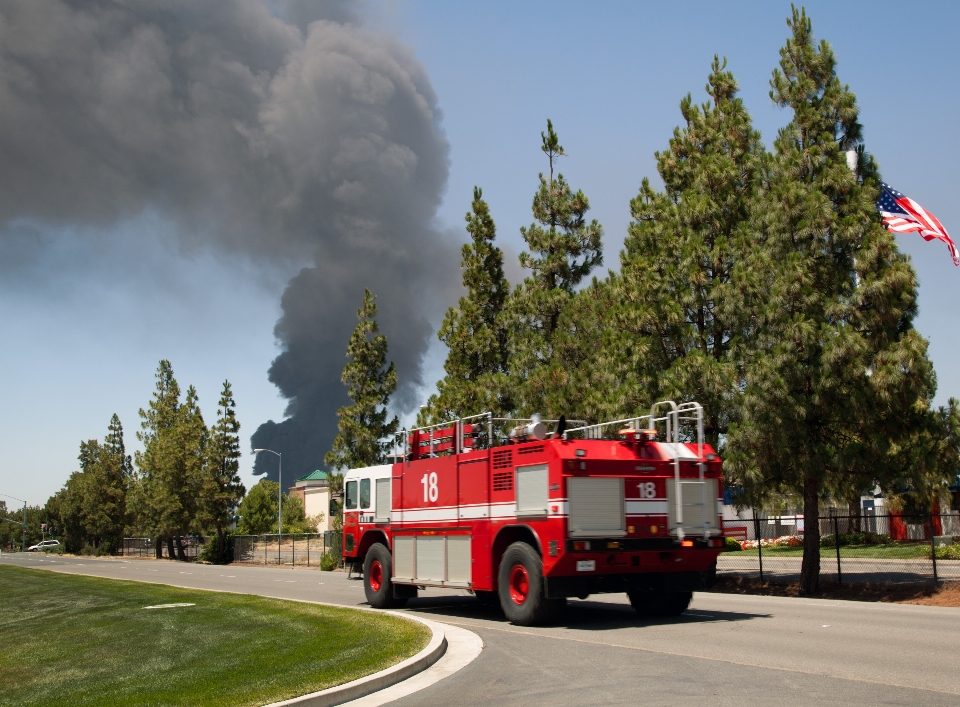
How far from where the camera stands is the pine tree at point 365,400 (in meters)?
46.7

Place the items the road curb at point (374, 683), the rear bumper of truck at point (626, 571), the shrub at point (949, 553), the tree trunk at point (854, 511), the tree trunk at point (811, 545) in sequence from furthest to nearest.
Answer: the shrub at point (949, 553)
the tree trunk at point (854, 511)
the tree trunk at point (811, 545)
the rear bumper of truck at point (626, 571)
the road curb at point (374, 683)

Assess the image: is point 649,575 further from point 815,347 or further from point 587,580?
point 815,347

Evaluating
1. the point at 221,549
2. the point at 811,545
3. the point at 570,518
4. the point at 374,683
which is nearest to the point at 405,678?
the point at 374,683

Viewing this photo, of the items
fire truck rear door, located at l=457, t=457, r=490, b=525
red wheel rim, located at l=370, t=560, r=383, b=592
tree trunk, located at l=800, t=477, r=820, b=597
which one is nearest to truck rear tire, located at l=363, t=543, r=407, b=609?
red wheel rim, located at l=370, t=560, r=383, b=592

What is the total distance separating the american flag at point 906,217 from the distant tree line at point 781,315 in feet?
9.24

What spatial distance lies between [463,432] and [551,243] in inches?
647

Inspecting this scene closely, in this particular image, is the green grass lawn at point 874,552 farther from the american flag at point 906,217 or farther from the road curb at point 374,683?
the road curb at point 374,683

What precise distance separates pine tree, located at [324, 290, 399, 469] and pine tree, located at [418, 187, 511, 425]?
9.87 metres

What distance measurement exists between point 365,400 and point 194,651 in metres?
35.1

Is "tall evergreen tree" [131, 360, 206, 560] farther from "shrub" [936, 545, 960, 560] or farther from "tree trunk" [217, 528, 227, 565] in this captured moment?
"shrub" [936, 545, 960, 560]

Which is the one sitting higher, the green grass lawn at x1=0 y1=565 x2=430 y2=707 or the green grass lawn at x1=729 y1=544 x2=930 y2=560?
the green grass lawn at x1=0 y1=565 x2=430 y2=707

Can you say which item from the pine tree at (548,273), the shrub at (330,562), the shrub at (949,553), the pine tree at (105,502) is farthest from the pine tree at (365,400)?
the pine tree at (105,502)

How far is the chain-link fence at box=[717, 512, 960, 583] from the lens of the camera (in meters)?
25.5

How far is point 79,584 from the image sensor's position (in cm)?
3250
